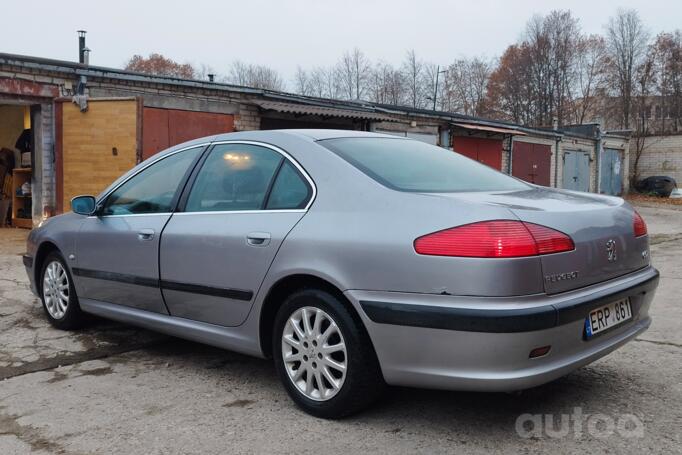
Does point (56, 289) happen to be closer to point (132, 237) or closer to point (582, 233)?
point (132, 237)

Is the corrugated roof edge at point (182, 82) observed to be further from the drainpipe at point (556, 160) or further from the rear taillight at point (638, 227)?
the rear taillight at point (638, 227)

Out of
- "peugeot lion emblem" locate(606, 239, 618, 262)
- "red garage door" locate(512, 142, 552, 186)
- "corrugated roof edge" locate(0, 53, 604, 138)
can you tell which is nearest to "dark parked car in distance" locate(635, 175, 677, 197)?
"red garage door" locate(512, 142, 552, 186)

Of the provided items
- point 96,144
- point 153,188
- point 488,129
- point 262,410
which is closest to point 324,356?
point 262,410

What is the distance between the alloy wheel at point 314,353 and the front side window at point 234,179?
690 millimetres

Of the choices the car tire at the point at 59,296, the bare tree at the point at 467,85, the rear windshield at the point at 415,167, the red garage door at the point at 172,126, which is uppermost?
the bare tree at the point at 467,85

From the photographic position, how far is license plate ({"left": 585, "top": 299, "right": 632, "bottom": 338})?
271 centimetres

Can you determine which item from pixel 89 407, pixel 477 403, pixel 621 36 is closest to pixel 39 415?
pixel 89 407

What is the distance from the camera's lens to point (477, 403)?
3.11 metres

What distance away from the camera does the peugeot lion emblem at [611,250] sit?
282 centimetres

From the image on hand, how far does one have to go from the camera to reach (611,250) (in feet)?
9.32

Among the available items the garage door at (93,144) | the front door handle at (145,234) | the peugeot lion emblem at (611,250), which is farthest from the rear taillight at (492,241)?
the garage door at (93,144)

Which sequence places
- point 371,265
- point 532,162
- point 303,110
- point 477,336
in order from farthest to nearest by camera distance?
point 532,162
point 303,110
point 371,265
point 477,336

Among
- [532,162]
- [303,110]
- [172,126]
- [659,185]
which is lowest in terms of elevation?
[659,185]

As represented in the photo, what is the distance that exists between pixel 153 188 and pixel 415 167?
1.78 m
